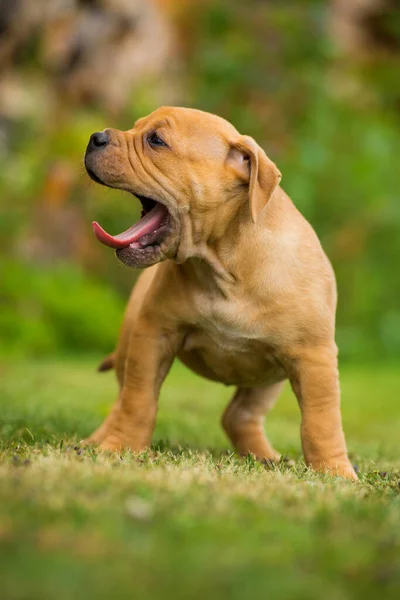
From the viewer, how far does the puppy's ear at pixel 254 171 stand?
4391 millimetres

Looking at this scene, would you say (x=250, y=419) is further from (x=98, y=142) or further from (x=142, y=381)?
(x=98, y=142)

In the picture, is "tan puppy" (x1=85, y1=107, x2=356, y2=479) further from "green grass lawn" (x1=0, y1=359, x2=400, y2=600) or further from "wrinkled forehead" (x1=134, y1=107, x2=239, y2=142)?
"green grass lawn" (x1=0, y1=359, x2=400, y2=600)

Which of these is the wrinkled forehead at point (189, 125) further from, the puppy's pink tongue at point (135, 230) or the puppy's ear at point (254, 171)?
the puppy's pink tongue at point (135, 230)

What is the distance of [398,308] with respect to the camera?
469 inches

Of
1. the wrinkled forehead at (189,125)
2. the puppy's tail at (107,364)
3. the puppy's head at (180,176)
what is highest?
the wrinkled forehead at (189,125)

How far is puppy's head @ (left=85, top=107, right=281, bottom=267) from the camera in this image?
4430mm

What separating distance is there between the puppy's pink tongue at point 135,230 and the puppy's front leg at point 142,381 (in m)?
0.42

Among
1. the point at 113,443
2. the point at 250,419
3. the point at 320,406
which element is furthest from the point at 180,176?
the point at 250,419

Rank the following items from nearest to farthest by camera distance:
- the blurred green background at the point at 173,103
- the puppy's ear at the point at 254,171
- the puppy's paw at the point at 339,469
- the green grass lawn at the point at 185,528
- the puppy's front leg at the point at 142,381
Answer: the green grass lawn at the point at 185,528, the puppy's ear at the point at 254,171, the puppy's paw at the point at 339,469, the puppy's front leg at the point at 142,381, the blurred green background at the point at 173,103

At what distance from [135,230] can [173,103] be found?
33.5 feet

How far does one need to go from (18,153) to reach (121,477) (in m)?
10.1

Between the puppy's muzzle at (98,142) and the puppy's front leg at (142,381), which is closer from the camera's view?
the puppy's muzzle at (98,142)

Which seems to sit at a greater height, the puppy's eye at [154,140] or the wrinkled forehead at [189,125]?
the wrinkled forehead at [189,125]

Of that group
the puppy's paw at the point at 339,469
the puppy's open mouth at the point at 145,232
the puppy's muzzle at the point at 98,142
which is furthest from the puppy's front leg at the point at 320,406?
the puppy's muzzle at the point at 98,142
